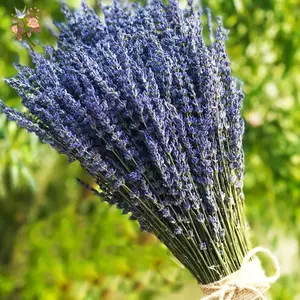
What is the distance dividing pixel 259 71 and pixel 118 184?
908mm

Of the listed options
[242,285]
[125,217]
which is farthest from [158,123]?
[125,217]

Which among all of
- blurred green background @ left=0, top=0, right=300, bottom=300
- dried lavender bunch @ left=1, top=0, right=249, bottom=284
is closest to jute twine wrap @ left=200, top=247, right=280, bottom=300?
dried lavender bunch @ left=1, top=0, right=249, bottom=284

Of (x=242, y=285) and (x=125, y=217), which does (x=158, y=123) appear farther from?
(x=125, y=217)

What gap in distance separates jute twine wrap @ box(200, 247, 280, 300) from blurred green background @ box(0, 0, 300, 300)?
48 cm

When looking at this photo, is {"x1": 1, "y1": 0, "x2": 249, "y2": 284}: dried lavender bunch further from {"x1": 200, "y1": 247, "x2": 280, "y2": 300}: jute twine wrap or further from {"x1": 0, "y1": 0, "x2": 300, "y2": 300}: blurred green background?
{"x1": 0, "y1": 0, "x2": 300, "y2": 300}: blurred green background

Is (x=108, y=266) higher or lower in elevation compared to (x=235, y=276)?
higher

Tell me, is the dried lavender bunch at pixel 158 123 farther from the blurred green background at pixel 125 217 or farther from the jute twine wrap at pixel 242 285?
the blurred green background at pixel 125 217

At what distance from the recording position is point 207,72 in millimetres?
567

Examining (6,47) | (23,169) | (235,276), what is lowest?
(235,276)

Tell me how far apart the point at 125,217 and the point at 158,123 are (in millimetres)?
925

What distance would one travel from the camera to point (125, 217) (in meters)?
1.43

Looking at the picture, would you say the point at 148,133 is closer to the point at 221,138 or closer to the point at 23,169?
the point at 221,138

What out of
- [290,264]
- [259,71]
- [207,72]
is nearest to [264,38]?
[259,71]

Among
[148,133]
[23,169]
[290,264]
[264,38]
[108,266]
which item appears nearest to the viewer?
[148,133]
